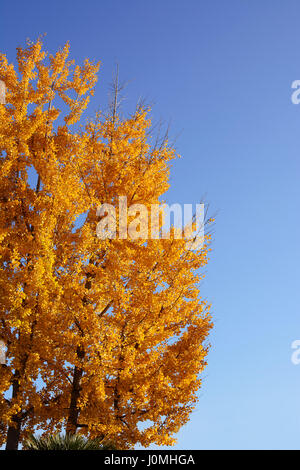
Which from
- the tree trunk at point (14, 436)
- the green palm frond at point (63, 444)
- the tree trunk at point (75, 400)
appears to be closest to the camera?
the green palm frond at point (63, 444)

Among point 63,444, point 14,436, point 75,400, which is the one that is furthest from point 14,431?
point 63,444

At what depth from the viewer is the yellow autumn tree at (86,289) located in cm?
1000

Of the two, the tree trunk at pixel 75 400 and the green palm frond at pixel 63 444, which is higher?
the tree trunk at pixel 75 400

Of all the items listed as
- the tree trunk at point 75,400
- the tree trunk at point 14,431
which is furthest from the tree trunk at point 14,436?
the tree trunk at point 75,400

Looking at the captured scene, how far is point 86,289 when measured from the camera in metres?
10.8

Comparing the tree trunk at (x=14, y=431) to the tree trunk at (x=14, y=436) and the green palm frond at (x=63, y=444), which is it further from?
the green palm frond at (x=63, y=444)

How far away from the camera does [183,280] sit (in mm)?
11227

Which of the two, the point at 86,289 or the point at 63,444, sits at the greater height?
the point at 86,289

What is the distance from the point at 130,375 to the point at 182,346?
1.73 m

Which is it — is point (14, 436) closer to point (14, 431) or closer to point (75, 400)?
point (14, 431)

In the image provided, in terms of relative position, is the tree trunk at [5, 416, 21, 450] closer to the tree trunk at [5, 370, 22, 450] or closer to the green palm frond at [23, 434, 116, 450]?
the tree trunk at [5, 370, 22, 450]

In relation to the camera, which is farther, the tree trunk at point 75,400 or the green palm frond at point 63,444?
the tree trunk at point 75,400

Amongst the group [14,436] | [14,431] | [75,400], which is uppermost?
[75,400]

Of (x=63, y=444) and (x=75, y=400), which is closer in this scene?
(x=63, y=444)
